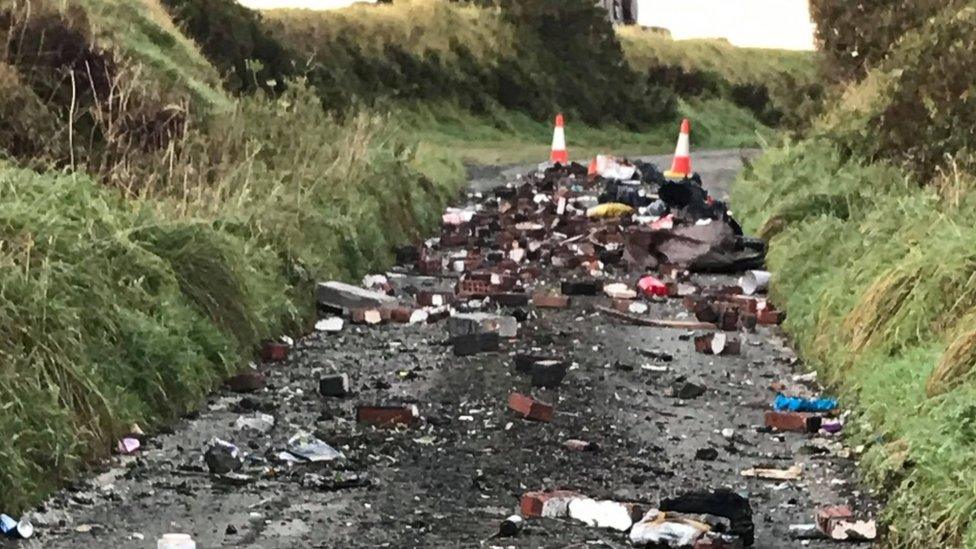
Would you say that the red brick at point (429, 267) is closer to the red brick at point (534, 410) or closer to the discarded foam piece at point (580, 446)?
the red brick at point (534, 410)

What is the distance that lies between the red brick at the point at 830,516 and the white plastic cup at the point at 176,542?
198cm

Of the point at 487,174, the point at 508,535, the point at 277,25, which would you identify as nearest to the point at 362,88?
the point at 277,25

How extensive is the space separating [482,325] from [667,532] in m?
3.39

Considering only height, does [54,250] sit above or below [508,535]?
above

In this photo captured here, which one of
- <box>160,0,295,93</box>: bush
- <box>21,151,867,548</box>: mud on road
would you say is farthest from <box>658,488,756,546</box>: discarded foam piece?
<box>160,0,295,93</box>: bush

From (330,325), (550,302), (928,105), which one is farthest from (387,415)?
(928,105)

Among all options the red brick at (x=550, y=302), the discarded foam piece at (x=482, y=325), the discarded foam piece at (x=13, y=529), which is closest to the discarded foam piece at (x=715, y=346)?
the discarded foam piece at (x=482, y=325)

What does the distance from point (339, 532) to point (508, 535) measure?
53 centimetres

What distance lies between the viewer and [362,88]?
26.6m

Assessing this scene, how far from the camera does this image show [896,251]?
6691 millimetres

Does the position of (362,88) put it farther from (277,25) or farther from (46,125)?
(46,125)

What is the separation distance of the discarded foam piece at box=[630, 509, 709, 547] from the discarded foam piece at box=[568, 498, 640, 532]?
70 mm

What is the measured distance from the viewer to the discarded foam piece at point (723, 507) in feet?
14.1

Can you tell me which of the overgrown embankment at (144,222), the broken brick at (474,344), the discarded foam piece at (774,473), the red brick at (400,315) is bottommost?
the red brick at (400,315)
